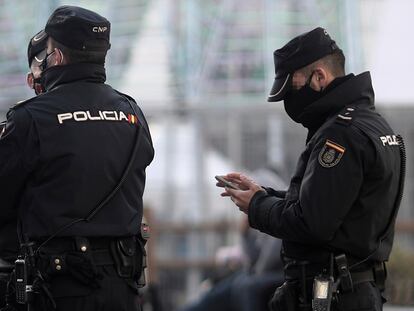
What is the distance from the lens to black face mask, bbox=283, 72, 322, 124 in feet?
14.3

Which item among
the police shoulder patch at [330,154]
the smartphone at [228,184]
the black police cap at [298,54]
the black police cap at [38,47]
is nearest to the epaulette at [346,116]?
the police shoulder patch at [330,154]

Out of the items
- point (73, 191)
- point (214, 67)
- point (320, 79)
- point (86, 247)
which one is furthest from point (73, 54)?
point (214, 67)

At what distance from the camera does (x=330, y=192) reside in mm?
4066

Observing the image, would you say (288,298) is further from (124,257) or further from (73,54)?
(73,54)

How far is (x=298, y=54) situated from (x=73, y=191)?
3.77ft

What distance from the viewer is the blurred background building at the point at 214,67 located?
60.5ft

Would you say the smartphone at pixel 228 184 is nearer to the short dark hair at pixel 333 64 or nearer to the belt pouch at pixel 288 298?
the belt pouch at pixel 288 298

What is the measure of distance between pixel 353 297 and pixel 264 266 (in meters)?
2.44

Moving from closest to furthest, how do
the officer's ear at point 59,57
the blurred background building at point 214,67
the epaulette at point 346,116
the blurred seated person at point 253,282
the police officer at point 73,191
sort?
1. the police officer at point 73,191
2. the epaulette at point 346,116
3. the officer's ear at point 59,57
4. the blurred seated person at point 253,282
5. the blurred background building at point 214,67

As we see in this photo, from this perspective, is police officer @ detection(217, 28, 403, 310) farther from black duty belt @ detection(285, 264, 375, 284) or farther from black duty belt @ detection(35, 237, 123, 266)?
black duty belt @ detection(35, 237, 123, 266)

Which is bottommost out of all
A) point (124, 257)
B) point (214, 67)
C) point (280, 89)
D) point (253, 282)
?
point (253, 282)

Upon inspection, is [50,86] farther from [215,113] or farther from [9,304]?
[215,113]

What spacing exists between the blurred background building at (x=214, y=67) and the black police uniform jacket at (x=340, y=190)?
1329cm

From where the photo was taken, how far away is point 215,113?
1930 cm
